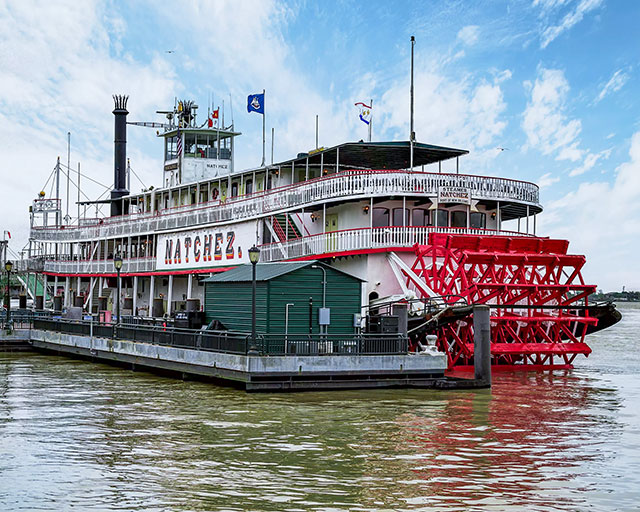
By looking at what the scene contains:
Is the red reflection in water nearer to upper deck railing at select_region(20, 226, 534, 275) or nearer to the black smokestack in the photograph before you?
upper deck railing at select_region(20, 226, 534, 275)

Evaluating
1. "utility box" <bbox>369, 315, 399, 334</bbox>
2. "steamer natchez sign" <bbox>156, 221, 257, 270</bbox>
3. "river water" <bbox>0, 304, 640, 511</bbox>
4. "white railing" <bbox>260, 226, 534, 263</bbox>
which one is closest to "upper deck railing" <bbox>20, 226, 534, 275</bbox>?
"white railing" <bbox>260, 226, 534, 263</bbox>

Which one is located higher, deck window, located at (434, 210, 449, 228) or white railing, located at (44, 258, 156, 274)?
deck window, located at (434, 210, 449, 228)

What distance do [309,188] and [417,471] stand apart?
18.3 meters

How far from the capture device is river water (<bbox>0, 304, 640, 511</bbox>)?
10.7m

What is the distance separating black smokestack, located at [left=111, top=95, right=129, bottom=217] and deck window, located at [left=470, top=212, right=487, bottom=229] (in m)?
25.8

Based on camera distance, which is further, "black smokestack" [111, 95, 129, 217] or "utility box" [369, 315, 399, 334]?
"black smokestack" [111, 95, 129, 217]

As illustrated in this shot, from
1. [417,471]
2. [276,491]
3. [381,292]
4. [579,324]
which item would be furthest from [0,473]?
[579,324]

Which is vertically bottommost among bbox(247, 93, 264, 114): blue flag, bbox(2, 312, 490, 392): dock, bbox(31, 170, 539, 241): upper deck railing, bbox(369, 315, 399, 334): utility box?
bbox(2, 312, 490, 392): dock

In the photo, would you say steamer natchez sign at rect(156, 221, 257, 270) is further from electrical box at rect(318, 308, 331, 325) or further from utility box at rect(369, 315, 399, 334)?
utility box at rect(369, 315, 399, 334)

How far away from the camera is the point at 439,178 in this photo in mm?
27406

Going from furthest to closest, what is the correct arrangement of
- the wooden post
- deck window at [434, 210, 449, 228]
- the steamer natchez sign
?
the steamer natchez sign, deck window at [434, 210, 449, 228], the wooden post

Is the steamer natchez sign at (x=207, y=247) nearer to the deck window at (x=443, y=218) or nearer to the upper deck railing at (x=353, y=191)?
the upper deck railing at (x=353, y=191)

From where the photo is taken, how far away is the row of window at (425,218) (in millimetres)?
28922

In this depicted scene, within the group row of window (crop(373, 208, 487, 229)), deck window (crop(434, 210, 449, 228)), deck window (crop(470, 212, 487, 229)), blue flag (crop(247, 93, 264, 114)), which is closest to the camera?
row of window (crop(373, 208, 487, 229))
